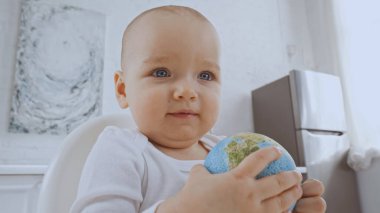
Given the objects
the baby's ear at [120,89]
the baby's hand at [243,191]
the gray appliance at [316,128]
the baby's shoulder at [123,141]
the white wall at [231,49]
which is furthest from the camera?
the gray appliance at [316,128]

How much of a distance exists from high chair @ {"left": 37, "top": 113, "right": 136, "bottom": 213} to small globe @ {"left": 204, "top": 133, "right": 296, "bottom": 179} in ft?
1.08

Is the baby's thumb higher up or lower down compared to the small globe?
lower down

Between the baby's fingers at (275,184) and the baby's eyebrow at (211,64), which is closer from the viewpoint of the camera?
the baby's fingers at (275,184)

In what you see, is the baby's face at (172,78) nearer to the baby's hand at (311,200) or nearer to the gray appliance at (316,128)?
the baby's hand at (311,200)

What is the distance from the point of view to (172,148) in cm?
56

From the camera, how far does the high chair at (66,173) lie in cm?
57

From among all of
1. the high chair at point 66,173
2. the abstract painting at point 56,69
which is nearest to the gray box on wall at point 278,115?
the abstract painting at point 56,69

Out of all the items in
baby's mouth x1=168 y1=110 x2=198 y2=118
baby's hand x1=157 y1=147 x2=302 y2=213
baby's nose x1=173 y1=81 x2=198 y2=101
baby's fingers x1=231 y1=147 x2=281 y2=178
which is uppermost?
baby's nose x1=173 y1=81 x2=198 y2=101

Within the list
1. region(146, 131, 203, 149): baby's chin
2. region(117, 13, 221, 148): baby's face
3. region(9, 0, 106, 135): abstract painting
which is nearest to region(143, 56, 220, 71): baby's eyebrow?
region(117, 13, 221, 148): baby's face

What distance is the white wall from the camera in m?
1.69

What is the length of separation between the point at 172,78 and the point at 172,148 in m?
0.13

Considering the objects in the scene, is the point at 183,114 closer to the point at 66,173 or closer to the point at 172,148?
the point at 172,148

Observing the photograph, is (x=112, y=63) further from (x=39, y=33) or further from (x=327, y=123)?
(x=327, y=123)

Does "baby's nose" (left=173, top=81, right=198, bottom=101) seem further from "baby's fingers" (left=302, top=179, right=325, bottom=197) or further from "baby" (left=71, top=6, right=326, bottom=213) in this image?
"baby's fingers" (left=302, top=179, right=325, bottom=197)
